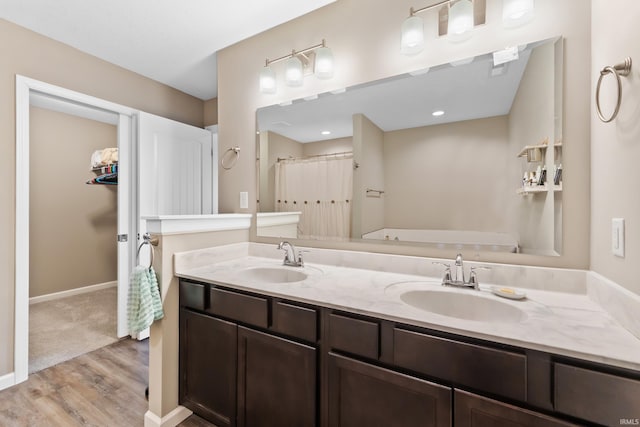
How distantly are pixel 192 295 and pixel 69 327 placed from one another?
232 cm

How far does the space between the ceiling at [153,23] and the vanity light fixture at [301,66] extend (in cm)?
23

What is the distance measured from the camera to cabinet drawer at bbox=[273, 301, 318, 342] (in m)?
1.15

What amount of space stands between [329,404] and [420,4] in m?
2.01

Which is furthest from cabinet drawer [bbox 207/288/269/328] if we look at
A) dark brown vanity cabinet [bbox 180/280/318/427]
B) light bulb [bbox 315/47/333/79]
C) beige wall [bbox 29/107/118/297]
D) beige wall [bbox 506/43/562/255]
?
beige wall [bbox 29/107/118/297]

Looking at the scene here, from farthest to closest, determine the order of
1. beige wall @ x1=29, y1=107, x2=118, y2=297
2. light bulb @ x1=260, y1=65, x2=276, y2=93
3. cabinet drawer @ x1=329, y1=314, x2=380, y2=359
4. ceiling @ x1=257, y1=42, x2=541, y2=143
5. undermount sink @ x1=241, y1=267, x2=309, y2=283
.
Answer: beige wall @ x1=29, y1=107, x2=118, y2=297 → light bulb @ x1=260, y1=65, x2=276, y2=93 → undermount sink @ x1=241, y1=267, x2=309, y2=283 → ceiling @ x1=257, y1=42, x2=541, y2=143 → cabinet drawer @ x1=329, y1=314, x2=380, y2=359

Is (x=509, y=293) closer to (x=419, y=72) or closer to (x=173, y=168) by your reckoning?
(x=419, y=72)

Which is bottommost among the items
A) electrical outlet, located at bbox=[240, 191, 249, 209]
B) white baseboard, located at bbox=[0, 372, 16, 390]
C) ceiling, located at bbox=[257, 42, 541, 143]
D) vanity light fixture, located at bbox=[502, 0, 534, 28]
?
white baseboard, located at bbox=[0, 372, 16, 390]

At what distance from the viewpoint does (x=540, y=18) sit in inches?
48.5

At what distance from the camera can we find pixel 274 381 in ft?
4.07

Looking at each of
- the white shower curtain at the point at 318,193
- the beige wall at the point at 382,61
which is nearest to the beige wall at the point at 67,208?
the beige wall at the point at 382,61

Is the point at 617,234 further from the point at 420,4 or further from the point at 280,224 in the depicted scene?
the point at 280,224

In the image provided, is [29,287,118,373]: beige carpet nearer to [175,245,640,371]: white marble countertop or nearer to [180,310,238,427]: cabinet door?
[180,310,238,427]: cabinet door

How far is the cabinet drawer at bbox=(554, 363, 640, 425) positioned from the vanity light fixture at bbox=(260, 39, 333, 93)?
178cm

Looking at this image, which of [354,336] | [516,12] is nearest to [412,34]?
[516,12]
